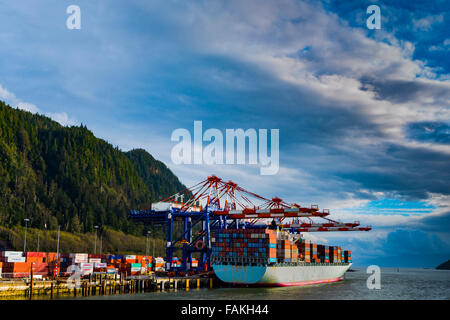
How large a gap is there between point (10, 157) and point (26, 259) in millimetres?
119241

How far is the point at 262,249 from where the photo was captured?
83.7m

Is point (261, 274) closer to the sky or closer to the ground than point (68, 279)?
closer to the ground

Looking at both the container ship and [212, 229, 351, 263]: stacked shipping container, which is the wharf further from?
[212, 229, 351, 263]: stacked shipping container

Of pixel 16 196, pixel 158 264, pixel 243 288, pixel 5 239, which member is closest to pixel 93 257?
pixel 158 264

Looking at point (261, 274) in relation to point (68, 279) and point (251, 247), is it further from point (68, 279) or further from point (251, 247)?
point (68, 279)

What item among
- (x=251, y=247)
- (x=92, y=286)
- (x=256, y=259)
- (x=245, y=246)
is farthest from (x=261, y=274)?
(x=92, y=286)

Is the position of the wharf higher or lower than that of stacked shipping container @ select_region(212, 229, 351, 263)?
lower

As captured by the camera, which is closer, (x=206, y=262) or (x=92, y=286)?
(x=92, y=286)

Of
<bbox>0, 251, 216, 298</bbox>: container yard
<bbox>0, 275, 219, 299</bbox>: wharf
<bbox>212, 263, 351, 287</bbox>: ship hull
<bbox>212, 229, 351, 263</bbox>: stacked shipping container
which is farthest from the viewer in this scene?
<bbox>212, 229, 351, 263</bbox>: stacked shipping container

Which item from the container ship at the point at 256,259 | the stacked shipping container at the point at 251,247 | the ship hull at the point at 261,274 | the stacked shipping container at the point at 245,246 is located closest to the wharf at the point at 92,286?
the ship hull at the point at 261,274

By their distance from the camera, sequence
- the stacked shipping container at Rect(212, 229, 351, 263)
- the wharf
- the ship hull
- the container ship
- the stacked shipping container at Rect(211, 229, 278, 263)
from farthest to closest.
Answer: the stacked shipping container at Rect(212, 229, 351, 263)
the stacked shipping container at Rect(211, 229, 278, 263)
the container ship
the ship hull
the wharf

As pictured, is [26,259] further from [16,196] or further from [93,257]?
[16,196]

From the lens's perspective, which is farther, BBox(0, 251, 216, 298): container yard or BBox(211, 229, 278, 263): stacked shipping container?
BBox(211, 229, 278, 263): stacked shipping container

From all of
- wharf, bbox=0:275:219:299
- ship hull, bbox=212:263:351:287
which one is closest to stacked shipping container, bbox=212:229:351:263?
ship hull, bbox=212:263:351:287
